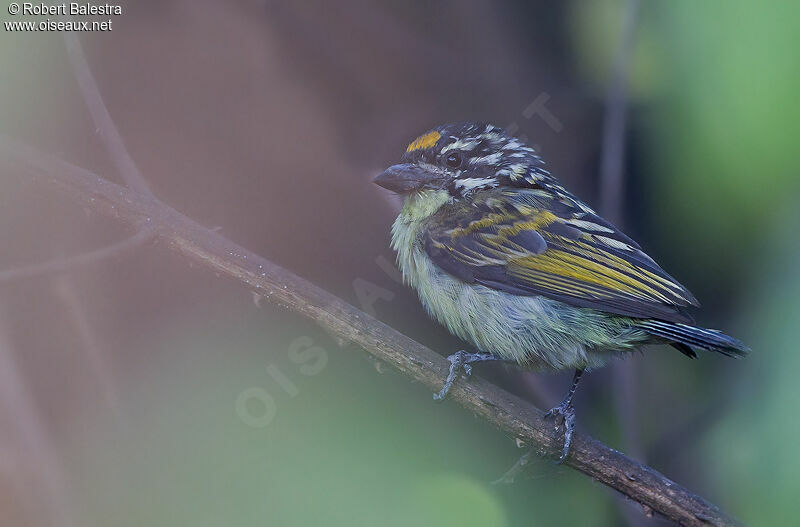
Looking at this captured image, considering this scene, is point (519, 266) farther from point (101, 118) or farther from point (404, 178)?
point (101, 118)

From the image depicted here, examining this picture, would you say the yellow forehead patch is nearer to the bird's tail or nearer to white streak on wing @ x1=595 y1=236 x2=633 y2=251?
white streak on wing @ x1=595 y1=236 x2=633 y2=251

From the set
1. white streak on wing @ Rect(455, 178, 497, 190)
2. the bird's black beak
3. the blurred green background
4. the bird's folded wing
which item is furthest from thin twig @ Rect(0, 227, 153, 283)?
white streak on wing @ Rect(455, 178, 497, 190)

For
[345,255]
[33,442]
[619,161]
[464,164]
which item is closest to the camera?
[33,442]

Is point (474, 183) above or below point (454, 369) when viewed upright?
above

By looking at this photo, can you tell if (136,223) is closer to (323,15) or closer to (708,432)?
(323,15)

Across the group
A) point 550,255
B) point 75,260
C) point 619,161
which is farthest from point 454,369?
point 75,260

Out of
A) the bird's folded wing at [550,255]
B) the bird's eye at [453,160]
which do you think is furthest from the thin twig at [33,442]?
the bird's eye at [453,160]

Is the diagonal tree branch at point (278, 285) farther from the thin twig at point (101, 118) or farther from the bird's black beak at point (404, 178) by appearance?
the bird's black beak at point (404, 178)

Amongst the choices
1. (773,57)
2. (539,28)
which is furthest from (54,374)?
(773,57)
